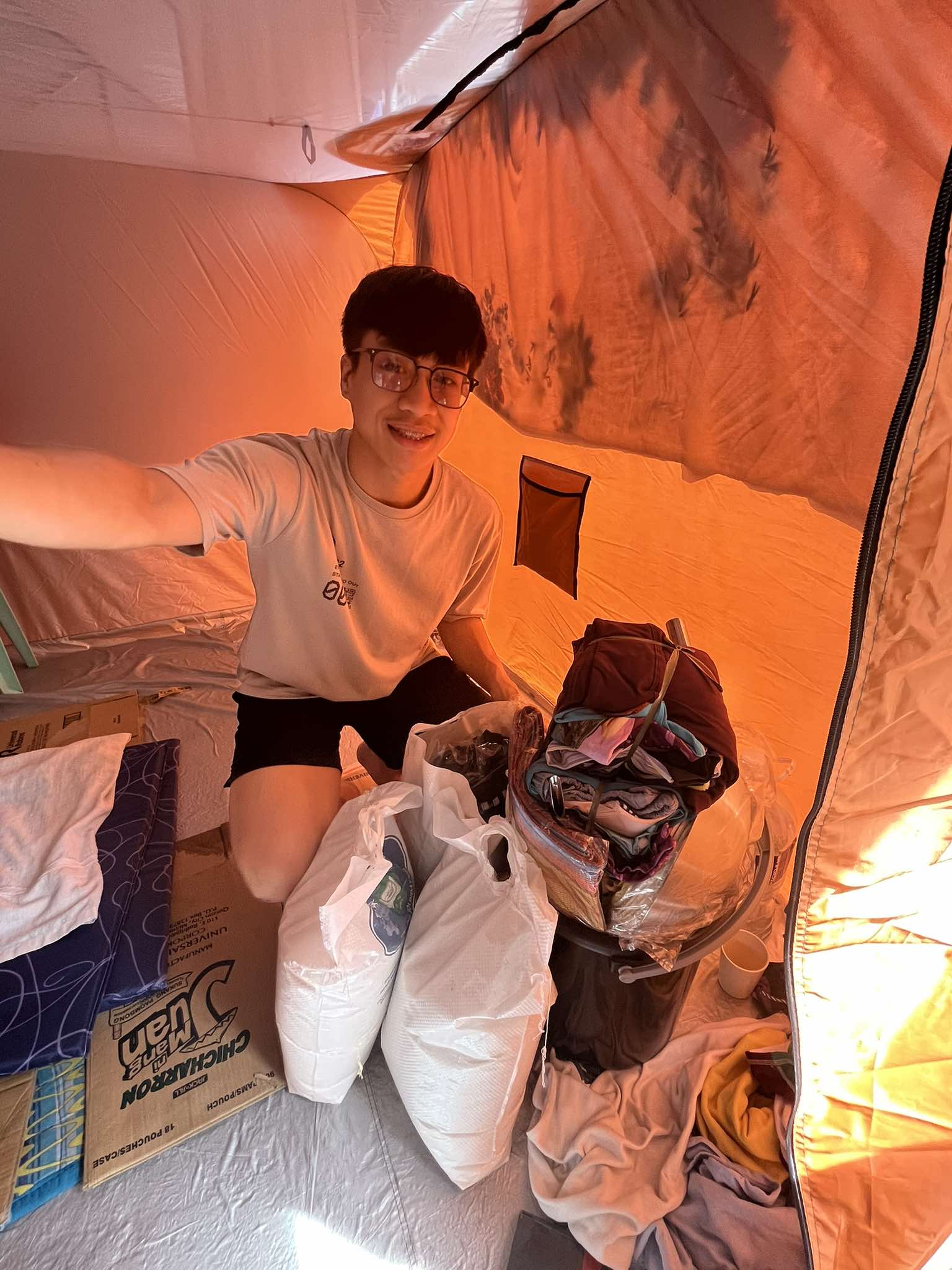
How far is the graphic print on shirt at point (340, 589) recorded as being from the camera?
1025 millimetres

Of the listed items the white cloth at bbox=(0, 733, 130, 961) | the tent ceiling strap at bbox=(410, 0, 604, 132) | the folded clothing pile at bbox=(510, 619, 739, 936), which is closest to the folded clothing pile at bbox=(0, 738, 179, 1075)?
the white cloth at bbox=(0, 733, 130, 961)

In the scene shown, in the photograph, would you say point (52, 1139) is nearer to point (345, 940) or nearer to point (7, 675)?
point (345, 940)

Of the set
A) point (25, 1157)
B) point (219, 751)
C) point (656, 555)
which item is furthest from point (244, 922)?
point (656, 555)

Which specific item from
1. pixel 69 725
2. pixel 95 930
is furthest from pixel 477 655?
pixel 69 725

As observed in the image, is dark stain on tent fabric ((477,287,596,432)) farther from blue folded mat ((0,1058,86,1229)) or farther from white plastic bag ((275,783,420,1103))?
blue folded mat ((0,1058,86,1229))

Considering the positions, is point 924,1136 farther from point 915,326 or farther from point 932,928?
point 915,326

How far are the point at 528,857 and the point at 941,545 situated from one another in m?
0.54

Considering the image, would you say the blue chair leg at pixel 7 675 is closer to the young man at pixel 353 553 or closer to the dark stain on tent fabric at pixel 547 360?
the young man at pixel 353 553

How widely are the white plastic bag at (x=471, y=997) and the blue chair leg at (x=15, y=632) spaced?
A: 4.95 feet

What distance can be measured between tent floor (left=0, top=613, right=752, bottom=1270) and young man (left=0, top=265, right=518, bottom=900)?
352 mm

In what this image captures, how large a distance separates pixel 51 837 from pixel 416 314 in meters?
1.18

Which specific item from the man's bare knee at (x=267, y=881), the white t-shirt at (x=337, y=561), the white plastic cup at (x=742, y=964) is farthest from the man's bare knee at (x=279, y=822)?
the white plastic cup at (x=742, y=964)

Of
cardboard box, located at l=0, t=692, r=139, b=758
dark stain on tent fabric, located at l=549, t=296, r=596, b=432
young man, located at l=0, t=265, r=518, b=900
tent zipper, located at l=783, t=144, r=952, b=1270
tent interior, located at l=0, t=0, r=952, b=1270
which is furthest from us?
cardboard box, located at l=0, t=692, r=139, b=758

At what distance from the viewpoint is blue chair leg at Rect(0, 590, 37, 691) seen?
170 centimetres
